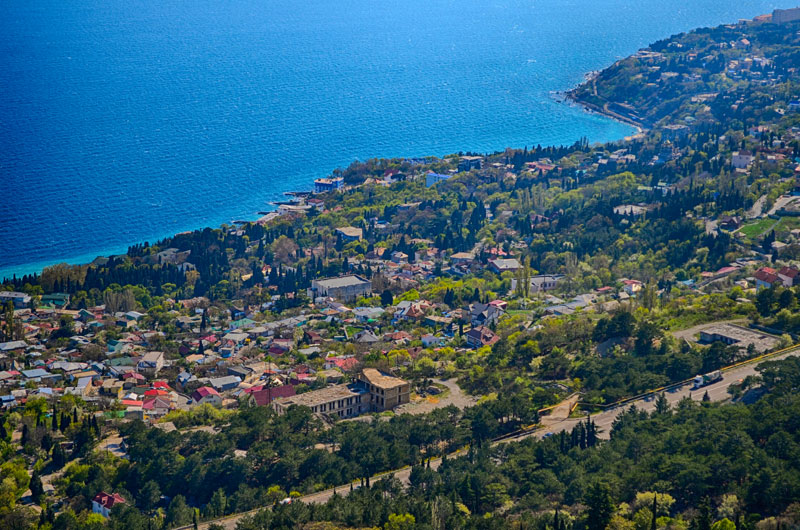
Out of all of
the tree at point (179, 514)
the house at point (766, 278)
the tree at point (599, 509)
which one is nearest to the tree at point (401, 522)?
the tree at point (599, 509)

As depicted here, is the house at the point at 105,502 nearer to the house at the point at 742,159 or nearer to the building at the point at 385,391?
the building at the point at 385,391

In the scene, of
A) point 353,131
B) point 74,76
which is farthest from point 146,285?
point 74,76

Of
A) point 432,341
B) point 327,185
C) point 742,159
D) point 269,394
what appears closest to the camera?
point 269,394

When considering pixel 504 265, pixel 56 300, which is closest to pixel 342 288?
pixel 504 265

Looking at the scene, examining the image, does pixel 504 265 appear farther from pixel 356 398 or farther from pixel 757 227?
pixel 356 398

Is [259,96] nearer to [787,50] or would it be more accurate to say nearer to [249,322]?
[787,50]
